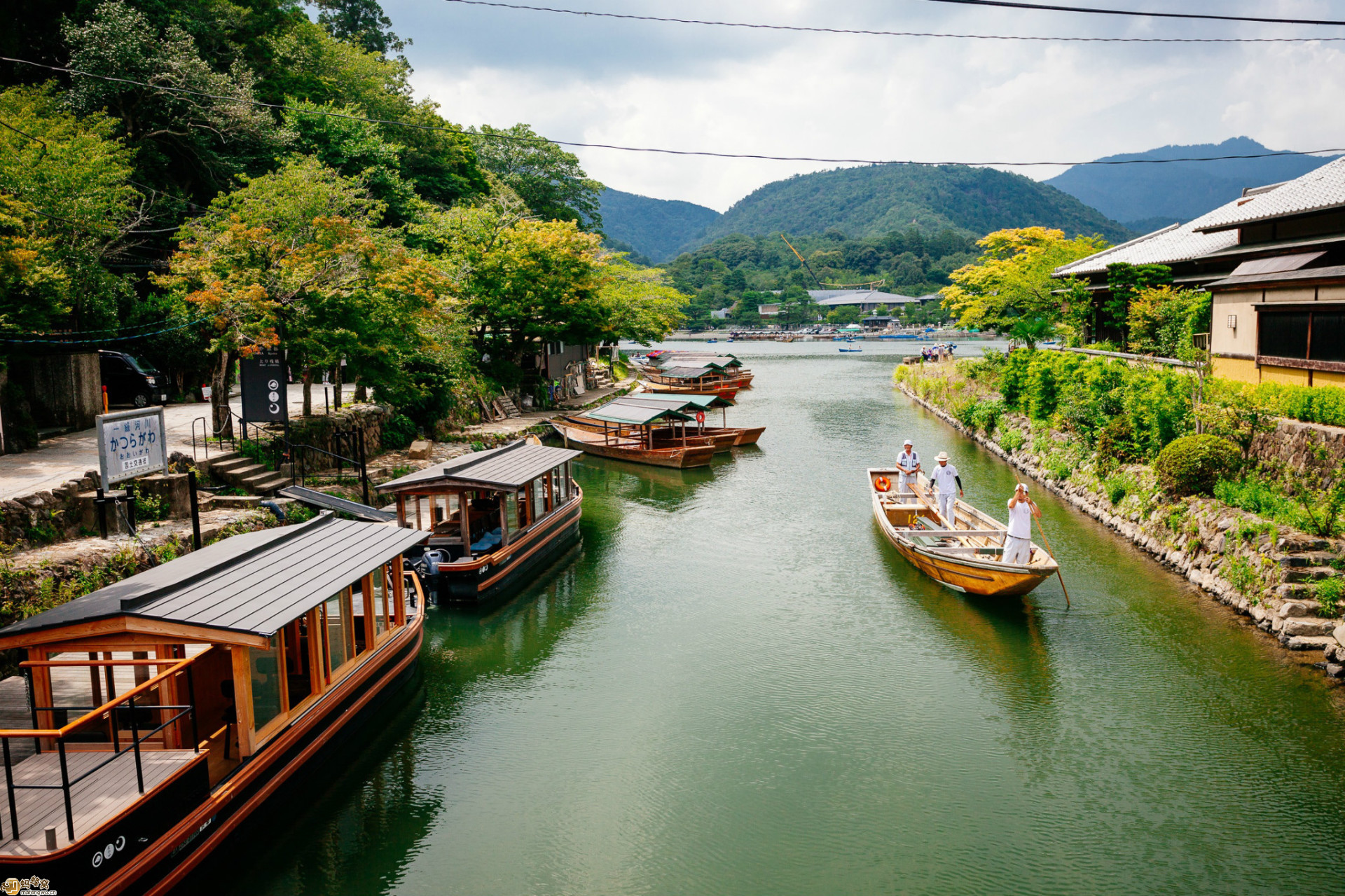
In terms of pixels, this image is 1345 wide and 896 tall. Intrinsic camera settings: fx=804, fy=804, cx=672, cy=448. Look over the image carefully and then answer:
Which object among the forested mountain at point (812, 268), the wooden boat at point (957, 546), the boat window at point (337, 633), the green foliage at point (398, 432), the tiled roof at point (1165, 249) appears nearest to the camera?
the boat window at point (337, 633)

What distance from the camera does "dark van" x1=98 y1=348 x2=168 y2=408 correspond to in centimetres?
2355

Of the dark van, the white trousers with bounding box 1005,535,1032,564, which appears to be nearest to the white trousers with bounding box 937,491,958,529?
the white trousers with bounding box 1005,535,1032,564

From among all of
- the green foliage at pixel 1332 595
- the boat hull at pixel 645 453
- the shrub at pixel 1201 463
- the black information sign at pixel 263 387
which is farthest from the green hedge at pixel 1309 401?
the black information sign at pixel 263 387

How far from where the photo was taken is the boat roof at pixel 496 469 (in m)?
17.4

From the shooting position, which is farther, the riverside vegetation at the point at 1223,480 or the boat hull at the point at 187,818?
the riverside vegetation at the point at 1223,480

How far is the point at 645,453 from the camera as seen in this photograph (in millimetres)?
33094

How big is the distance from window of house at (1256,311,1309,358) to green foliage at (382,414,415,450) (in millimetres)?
25962

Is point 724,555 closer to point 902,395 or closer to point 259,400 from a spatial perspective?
point 259,400

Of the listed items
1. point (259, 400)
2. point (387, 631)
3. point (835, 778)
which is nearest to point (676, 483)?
point (259, 400)

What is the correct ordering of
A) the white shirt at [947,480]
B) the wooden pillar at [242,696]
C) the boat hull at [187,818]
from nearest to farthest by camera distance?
the boat hull at [187,818], the wooden pillar at [242,696], the white shirt at [947,480]

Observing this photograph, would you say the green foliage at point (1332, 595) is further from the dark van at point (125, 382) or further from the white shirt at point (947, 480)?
the dark van at point (125, 382)

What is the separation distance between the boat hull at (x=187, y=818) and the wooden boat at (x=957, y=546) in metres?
11.5

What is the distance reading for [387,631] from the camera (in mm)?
13219

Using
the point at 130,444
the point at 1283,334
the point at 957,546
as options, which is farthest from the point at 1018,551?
the point at 130,444
